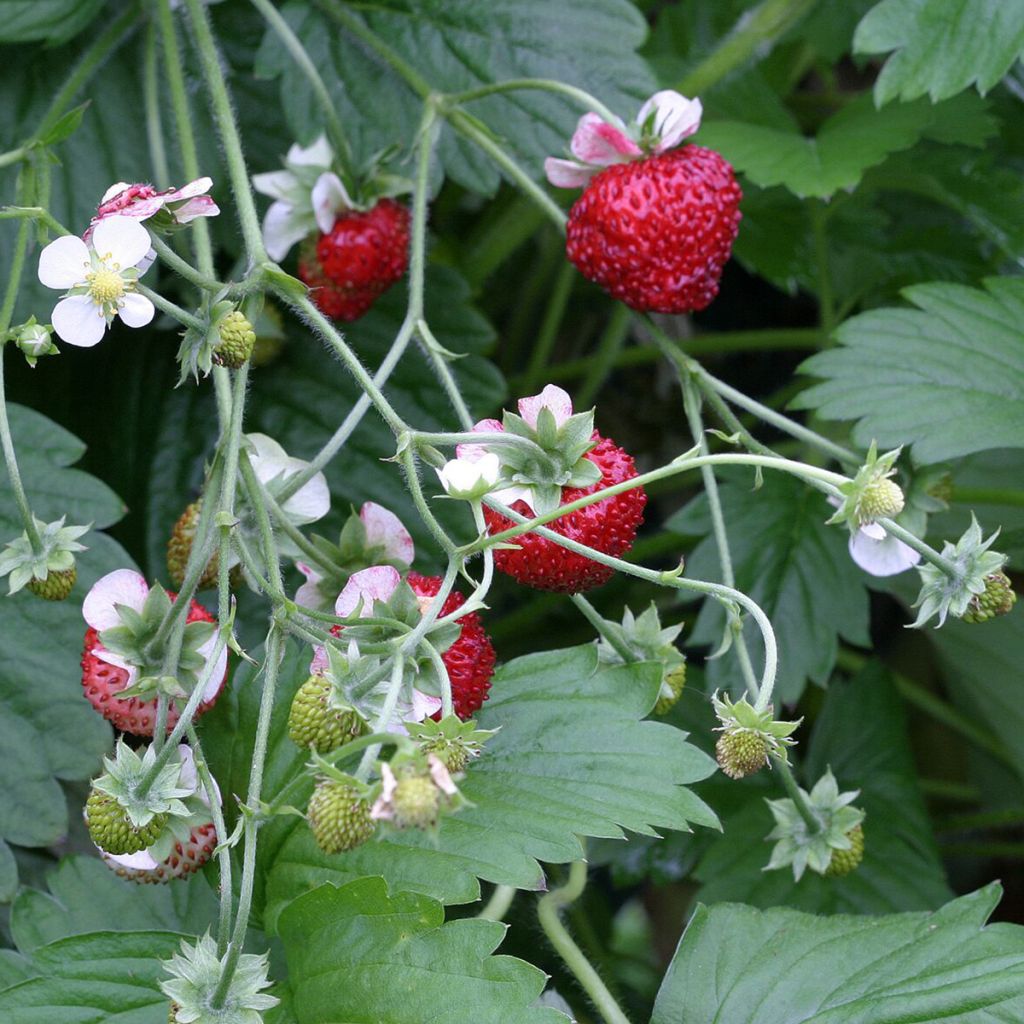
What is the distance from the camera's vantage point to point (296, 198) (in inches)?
42.4

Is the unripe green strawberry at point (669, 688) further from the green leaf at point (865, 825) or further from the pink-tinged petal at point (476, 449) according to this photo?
the green leaf at point (865, 825)

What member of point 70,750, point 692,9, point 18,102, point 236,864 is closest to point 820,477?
point 236,864

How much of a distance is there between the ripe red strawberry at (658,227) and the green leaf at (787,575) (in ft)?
0.83

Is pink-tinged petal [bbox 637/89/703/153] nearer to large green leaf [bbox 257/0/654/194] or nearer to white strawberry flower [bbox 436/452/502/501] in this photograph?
large green leaf [bbox 257/0/654/194]

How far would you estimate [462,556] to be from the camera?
68 centimetres

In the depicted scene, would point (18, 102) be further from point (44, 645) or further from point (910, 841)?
point (910, 841)

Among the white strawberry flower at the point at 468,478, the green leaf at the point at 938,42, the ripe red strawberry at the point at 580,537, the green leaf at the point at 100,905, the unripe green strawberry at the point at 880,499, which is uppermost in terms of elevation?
the green leaf at the point at 938,42

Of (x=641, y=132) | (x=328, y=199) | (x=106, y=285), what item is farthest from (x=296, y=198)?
(x=106, y=285)

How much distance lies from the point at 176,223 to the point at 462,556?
27 cm

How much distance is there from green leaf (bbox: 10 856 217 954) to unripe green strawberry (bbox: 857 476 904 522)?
509 millimetres

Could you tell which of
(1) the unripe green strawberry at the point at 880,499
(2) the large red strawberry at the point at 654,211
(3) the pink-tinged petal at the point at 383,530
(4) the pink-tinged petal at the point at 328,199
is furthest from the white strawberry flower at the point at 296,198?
(1) the unripe green strawberry at the point at 880,499

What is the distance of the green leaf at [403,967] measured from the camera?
0.69 m

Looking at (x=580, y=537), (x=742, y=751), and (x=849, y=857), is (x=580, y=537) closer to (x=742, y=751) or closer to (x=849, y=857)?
(x=742, y=751)

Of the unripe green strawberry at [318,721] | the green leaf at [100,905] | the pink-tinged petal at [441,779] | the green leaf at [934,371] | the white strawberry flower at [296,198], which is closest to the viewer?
the pink-tinged petal at [441,779]
